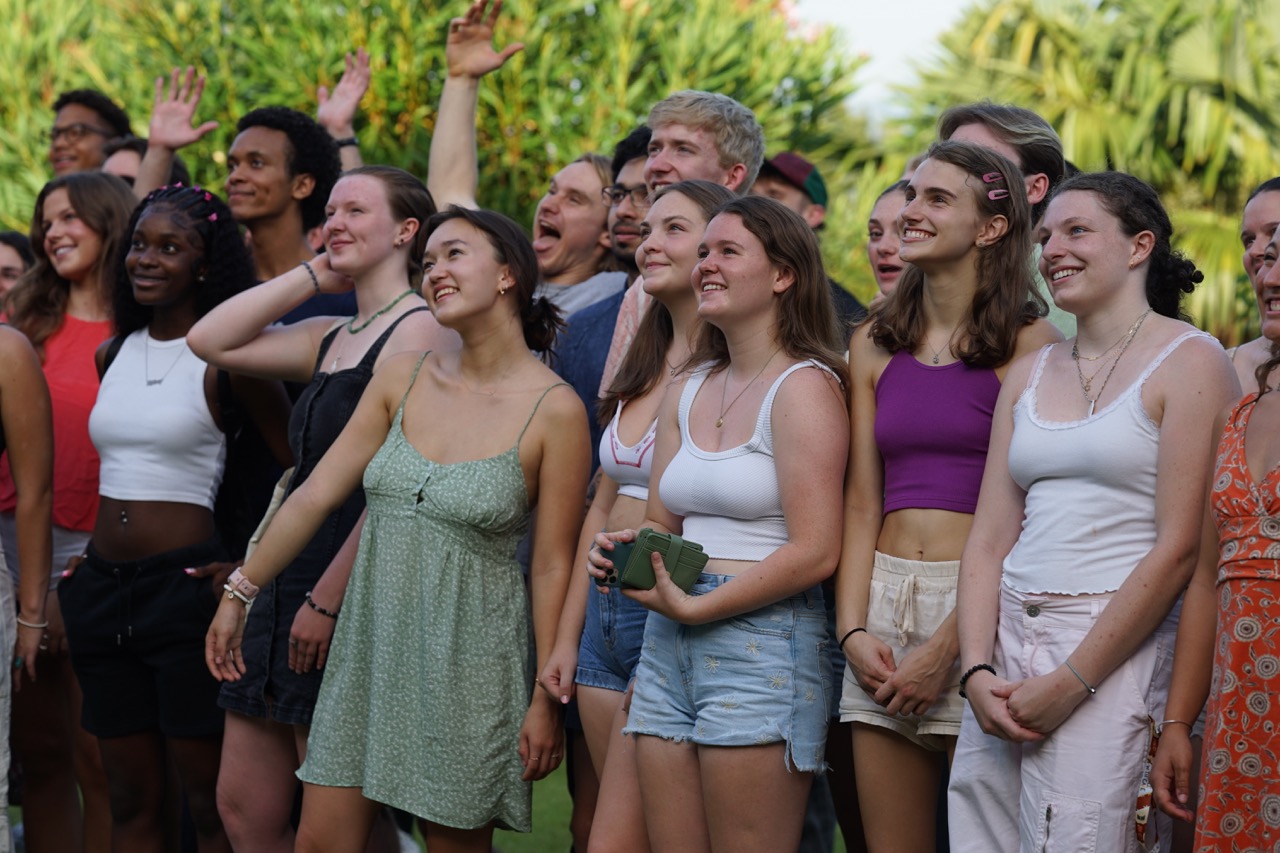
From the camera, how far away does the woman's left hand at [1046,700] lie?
314 cm

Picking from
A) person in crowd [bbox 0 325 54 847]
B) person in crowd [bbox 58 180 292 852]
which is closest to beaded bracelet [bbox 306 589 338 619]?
person in crowd [bbox 58 180 292 852]

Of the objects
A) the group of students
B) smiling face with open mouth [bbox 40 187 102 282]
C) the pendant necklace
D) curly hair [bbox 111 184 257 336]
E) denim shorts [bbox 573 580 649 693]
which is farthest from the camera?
smiling face with open mouth [bbox 40 187 102 282]

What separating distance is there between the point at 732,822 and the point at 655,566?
0.61 meters

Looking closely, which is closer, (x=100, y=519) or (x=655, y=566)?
(x=655, y=566)

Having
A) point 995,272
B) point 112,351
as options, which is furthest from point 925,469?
point 112,351

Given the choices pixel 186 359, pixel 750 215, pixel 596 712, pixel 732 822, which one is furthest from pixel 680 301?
pixel 186 359

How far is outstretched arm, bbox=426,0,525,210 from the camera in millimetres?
5645

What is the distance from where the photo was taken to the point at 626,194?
213 inches

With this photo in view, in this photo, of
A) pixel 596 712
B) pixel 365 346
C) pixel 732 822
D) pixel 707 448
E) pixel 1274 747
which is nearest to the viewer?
pixel 1274 747

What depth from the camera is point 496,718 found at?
4.11m

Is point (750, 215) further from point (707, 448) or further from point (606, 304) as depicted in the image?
point (606, 304)

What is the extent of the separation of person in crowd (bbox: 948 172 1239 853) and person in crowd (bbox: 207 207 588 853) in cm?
128

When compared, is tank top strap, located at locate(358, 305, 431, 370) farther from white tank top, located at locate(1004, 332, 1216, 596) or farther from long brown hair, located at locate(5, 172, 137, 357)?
white tank top, located at locate(1004, 332, 1216, 596)

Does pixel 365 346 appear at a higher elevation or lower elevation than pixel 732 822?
higher
